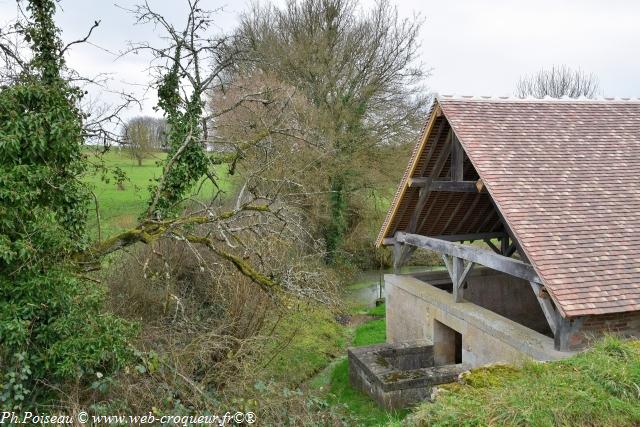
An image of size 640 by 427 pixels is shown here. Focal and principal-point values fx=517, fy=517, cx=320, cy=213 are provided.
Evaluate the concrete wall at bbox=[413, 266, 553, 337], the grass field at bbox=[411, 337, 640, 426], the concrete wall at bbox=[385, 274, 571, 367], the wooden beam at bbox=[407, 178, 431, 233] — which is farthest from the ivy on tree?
the concrete wall at bbox=[413, 266, 553, 337]

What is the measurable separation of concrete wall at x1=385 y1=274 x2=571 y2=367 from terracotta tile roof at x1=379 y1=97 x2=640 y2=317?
3.51 ft

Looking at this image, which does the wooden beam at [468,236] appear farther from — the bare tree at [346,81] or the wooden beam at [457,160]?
the bare tree at [346,81]

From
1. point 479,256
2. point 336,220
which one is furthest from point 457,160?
point 336,220

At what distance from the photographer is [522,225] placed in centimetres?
723

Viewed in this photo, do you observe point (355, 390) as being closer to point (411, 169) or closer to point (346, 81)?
point (411, 169)

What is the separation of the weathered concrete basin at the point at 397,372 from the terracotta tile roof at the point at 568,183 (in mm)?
2675

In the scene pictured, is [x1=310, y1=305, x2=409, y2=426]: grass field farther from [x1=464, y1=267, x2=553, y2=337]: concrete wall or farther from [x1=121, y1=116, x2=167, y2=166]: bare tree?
[x1=121, y1=116, x2=167, y2=166]: bare tree

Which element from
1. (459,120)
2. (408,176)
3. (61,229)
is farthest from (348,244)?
(61,229)

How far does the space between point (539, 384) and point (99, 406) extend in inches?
174

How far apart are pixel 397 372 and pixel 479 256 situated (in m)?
2.34

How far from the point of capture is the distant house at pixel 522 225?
689 centimetres

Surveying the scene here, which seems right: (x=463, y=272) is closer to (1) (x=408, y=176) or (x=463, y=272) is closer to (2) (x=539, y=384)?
(1) (x=408, y=176)

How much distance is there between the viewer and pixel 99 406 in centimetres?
549

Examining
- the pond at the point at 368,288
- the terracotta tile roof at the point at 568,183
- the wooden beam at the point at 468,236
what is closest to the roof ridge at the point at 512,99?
the terracotta tile roof at the point at 568,183
